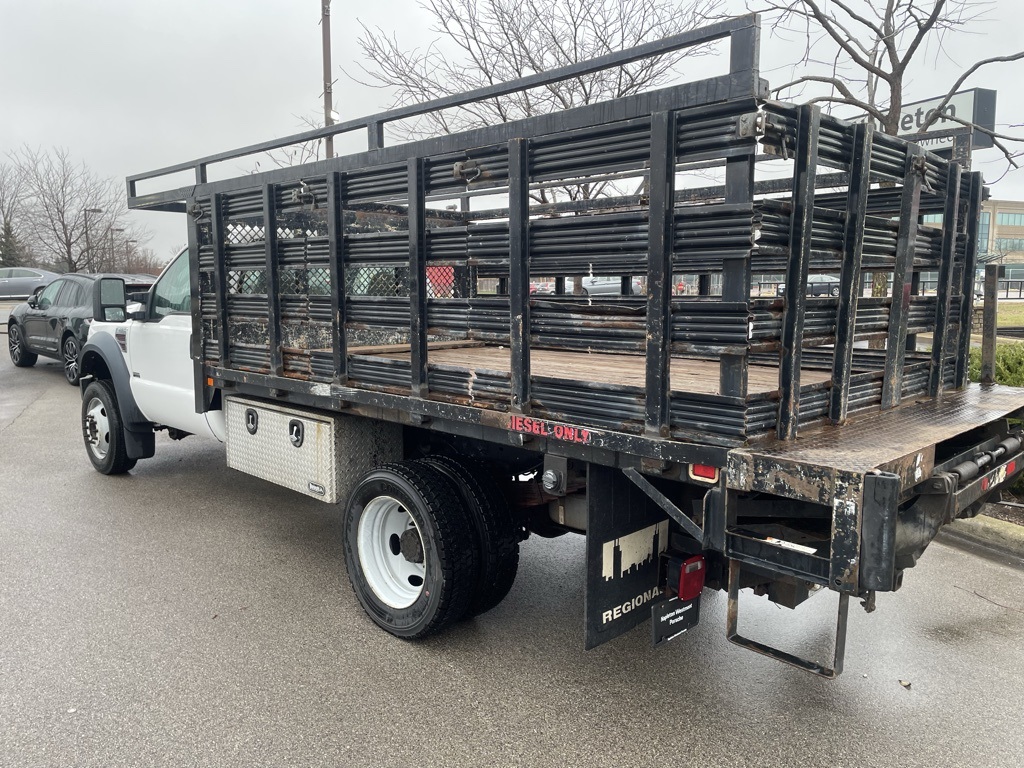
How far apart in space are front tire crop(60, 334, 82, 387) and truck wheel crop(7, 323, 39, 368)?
2.18m

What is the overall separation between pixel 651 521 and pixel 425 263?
1.54 m

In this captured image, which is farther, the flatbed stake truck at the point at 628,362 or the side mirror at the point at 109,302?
the side mirror at the point at 109,302

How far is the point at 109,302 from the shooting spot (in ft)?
20.3

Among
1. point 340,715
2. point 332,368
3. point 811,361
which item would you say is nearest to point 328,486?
point 332,368

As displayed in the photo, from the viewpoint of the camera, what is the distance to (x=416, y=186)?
350cm

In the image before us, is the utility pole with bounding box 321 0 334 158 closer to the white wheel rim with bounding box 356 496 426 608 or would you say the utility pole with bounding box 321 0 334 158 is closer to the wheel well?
the wheel well

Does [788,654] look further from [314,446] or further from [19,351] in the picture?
[19,351]

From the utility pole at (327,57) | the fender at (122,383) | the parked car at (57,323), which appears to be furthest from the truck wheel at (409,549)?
the parked car at (57,323)

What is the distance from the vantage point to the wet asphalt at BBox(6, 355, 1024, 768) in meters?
3.04

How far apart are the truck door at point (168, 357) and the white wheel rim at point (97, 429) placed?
842mm

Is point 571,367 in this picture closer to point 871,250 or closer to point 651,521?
point 651,521

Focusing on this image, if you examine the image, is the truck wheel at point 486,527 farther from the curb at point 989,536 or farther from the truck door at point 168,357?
the curb at point 989,536

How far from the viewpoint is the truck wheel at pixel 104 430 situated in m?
6.79

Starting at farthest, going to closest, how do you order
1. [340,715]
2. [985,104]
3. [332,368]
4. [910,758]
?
[985,104] → [332,368] → [340,715] → [910,758]
